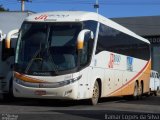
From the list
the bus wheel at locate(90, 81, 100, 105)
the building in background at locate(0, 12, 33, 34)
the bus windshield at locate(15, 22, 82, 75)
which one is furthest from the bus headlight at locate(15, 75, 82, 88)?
the building in background at locate(0, 12, 33, 34)

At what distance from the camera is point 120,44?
2602 cm

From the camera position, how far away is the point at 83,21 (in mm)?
20719

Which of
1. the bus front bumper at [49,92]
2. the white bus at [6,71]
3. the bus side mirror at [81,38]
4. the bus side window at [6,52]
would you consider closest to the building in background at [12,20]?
the white bus at [6,71]

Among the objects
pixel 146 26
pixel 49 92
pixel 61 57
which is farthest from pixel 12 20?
pixel 146 26

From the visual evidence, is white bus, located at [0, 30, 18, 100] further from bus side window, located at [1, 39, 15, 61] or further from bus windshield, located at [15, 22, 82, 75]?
bus windshield, located at [15, 22, 82, 75]

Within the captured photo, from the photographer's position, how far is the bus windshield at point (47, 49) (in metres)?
20.0

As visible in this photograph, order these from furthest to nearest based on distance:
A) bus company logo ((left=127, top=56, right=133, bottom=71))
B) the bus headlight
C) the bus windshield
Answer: bus company logo ((left=127, top=56, right=133, bottom=71)) < the bus windshield < the bus headlight

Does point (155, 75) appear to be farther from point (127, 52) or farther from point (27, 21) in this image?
point (27, 21)

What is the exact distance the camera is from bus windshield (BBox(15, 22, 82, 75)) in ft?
65.7

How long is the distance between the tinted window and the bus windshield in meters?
1.88

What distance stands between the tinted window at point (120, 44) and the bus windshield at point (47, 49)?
6.17ft

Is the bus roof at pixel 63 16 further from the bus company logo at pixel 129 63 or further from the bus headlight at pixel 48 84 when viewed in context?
the bus company logo at pixel 129 63

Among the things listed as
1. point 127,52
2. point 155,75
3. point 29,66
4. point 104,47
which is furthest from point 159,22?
point 29,66

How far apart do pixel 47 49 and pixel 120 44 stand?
6.57m
